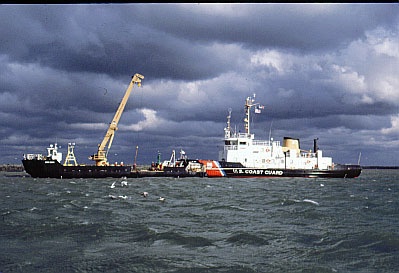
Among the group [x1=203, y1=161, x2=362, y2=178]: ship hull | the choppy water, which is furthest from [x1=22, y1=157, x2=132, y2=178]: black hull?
the choppy water

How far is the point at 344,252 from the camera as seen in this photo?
12453 mm

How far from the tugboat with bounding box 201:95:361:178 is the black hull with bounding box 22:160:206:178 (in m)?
4.86

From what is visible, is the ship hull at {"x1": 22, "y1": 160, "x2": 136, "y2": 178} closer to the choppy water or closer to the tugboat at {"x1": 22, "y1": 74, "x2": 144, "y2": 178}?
the tugboat at {"x1": 22, "y1": 74, "x2": 144, "y2": 178}

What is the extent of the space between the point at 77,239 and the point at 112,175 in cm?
4967

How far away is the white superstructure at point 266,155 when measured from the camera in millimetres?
65875

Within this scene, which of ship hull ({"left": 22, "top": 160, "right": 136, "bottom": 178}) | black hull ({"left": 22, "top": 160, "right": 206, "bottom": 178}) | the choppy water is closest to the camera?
the choppy water

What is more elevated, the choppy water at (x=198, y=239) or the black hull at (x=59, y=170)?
the black hull at (x=59, y=170)

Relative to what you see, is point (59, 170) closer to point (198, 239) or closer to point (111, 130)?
point (111, 130)

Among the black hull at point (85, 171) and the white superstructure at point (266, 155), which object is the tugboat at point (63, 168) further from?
the white superstructure at point (266, 155)

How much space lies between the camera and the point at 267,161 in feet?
218

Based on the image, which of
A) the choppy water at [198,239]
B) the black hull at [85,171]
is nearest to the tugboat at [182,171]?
the black hull at [85,171]

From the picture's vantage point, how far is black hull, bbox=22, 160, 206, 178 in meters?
59.2

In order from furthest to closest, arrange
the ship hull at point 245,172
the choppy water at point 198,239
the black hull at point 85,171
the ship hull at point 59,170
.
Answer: the ship hull at point 245,172, the black hull at point 85,171, the ship hull at point 59,170, the choppy water at point 198,239

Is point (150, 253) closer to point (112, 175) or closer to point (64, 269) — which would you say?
point (64, 269)
